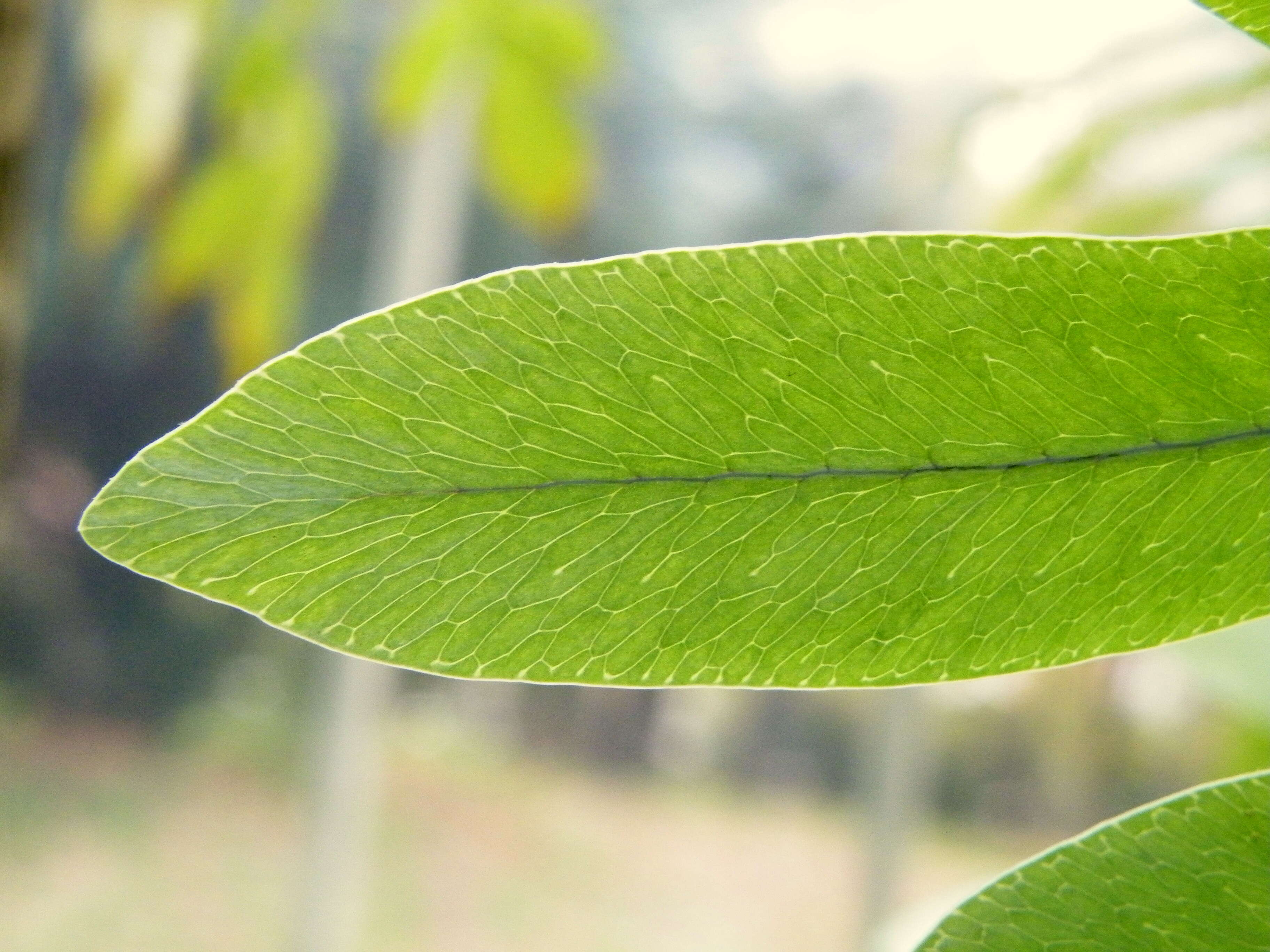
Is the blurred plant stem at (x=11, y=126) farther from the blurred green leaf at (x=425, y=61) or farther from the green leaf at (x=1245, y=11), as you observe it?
the green leaf at (x=1245, y=11)

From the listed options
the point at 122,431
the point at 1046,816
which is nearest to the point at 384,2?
the point at 122,431

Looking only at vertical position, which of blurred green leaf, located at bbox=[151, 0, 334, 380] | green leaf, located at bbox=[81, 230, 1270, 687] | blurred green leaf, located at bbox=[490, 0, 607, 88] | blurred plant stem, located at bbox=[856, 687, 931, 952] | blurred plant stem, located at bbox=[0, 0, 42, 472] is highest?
blurred green leaf, located at bbox=[490, 0, 607, 88]

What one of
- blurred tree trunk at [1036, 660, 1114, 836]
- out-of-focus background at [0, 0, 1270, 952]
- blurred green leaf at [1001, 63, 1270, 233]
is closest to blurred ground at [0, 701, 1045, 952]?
out-of-focus background at [0, 0, 1270, 952]

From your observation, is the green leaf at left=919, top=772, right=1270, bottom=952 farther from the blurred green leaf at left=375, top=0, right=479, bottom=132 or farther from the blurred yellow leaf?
the blurred yellow leaf

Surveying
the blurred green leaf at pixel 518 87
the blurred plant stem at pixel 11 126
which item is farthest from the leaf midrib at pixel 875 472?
the blurred green leaf at pixel 518 87

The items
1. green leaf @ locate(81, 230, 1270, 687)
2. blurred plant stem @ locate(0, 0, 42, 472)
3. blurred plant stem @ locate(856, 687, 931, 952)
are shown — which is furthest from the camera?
blurred plant stem @ locate(856, 687, 931, 952)

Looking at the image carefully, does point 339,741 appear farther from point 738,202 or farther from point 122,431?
point 738,202

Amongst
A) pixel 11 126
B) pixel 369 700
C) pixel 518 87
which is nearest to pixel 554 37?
pixel 518 87
